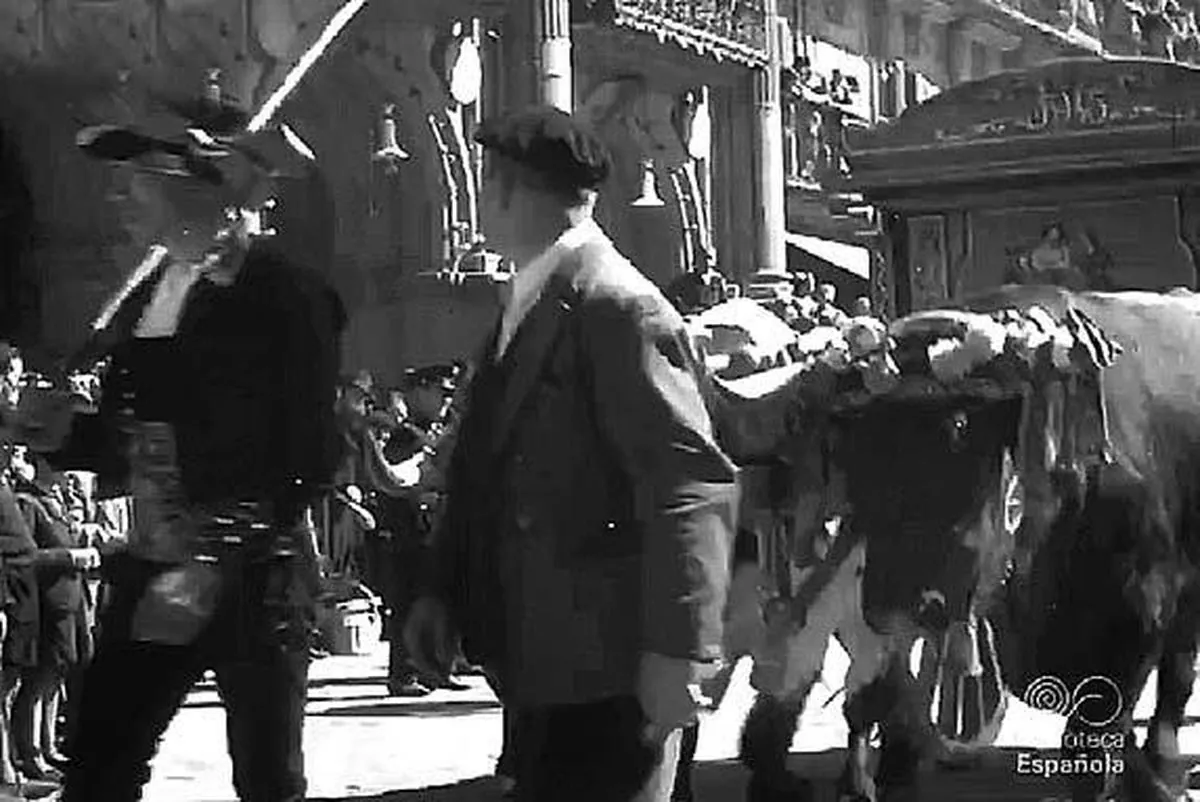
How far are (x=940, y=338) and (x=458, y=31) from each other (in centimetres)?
101

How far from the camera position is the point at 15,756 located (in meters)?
4.29

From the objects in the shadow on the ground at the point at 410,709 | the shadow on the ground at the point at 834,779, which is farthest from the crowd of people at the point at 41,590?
the shadow on the ground at the point at 834,779

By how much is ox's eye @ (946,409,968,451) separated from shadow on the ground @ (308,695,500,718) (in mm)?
966

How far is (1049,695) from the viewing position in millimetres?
4309

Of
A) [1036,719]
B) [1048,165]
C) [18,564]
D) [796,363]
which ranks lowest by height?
[1036,719]

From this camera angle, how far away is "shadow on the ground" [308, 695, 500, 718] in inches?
161

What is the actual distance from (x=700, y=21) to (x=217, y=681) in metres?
1.41

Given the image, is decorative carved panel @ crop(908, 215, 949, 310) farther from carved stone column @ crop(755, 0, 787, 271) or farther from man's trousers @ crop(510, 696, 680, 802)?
man's trousers @ crop(510, 696, 680, 802)

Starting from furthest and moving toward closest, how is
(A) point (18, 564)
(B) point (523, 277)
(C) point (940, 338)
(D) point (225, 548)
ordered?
(A) point (18, 564) → (C) point (940, 338) → (D) point (225, 548) → (B) point (523, 277)

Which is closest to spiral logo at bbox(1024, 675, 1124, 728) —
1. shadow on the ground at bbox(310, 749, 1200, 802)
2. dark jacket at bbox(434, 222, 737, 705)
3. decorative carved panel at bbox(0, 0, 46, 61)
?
shadow on the ground at bbox(310, 749, 1200, 802)

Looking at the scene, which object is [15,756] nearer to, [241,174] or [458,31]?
[241,174]

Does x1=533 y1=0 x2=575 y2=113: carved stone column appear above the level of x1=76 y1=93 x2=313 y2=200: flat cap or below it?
above

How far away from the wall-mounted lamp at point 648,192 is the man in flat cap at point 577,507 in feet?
0.95

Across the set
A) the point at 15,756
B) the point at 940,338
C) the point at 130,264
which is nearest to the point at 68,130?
the point at 130,264
